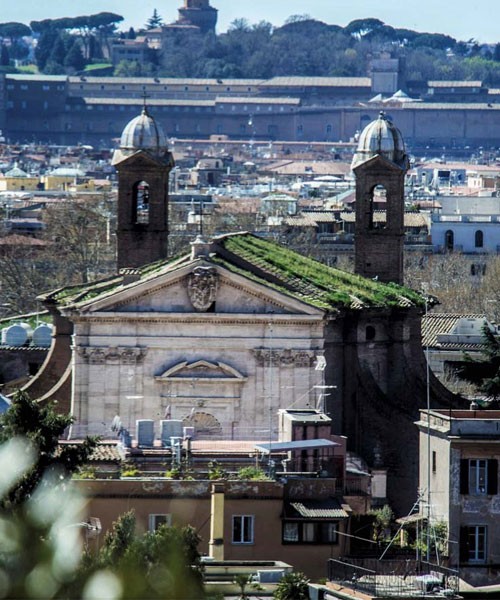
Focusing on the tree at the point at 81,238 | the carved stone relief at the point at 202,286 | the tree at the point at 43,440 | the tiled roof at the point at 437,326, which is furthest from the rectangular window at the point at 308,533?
the tree at the point at 81,238

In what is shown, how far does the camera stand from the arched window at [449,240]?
9490cm

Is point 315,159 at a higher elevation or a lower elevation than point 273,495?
higher

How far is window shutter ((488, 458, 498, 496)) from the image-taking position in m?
27.0

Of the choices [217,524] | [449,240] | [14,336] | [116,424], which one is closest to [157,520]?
[217,524]

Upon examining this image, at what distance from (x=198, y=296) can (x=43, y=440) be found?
13793mm

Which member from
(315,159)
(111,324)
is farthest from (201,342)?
(315,159)

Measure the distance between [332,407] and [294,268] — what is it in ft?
8.82

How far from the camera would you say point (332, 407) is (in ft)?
131

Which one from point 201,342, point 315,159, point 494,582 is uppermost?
point 315,159

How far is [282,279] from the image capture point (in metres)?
39.4

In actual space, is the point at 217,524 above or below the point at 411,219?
below

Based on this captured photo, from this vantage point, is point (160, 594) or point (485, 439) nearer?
point (160, 594)

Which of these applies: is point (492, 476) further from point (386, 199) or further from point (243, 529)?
point (386, 199)

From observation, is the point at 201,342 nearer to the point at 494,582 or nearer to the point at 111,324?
the point at 111,324
